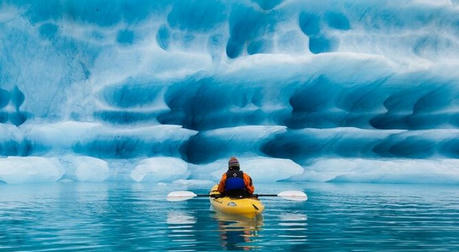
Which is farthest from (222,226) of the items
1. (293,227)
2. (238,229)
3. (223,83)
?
(223,83)

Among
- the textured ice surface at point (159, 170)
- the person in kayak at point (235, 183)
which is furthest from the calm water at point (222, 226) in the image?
the textured ice surface at point (159, 170)

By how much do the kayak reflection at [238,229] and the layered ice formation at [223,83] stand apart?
11.0 meters

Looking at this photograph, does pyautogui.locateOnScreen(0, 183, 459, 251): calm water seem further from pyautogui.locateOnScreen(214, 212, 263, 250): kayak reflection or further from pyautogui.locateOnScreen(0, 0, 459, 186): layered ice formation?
pyautogui.locateOnScreen(0, 0, 459, 186): layered ice formation

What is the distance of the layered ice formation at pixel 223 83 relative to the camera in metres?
20.2

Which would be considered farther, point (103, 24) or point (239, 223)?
point (103, 24)

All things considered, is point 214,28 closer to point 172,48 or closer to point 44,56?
point 172,48

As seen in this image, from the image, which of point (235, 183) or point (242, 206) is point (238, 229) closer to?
point (242, 206)

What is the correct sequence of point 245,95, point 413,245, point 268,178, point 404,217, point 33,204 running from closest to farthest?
point 413,245
point 404,217
point 33,204
point 268,178
point 245,95

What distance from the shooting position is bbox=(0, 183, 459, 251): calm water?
6164 millimetres

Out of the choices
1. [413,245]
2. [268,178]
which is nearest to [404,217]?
[413,245]

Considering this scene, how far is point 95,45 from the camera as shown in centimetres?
2119

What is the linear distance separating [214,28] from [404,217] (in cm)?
1333

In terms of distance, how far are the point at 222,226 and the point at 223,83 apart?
13.2 m

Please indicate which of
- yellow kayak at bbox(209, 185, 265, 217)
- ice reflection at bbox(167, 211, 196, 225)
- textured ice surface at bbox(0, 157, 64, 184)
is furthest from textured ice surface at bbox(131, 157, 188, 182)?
yellow kayak at bbox(209, 185, 265, 217)
